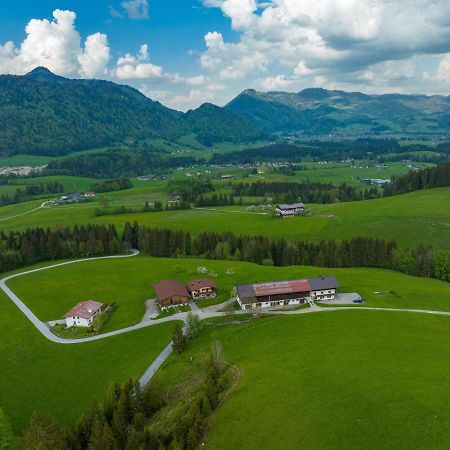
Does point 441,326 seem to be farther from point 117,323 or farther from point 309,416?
point 117,323

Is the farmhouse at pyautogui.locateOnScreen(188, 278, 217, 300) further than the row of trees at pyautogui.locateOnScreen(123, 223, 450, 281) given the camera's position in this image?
No

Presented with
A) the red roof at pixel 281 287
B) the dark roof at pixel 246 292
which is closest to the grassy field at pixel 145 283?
the dark roof at pixel 246 292

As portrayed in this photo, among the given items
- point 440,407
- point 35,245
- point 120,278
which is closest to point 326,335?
point 440,407

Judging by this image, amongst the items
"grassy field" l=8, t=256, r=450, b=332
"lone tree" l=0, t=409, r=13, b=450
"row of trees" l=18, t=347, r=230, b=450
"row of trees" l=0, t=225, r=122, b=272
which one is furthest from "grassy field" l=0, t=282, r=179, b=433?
"row of trees" l=0, t=225, r=122, b=272

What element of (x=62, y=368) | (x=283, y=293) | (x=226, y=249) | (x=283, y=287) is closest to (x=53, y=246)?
(x=226, y=249)

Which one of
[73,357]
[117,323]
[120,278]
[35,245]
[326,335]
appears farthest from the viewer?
[35,245]

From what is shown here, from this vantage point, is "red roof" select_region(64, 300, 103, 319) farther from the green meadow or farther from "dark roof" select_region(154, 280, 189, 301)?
"dark roof" select_region(154, 280, 189, 301)
